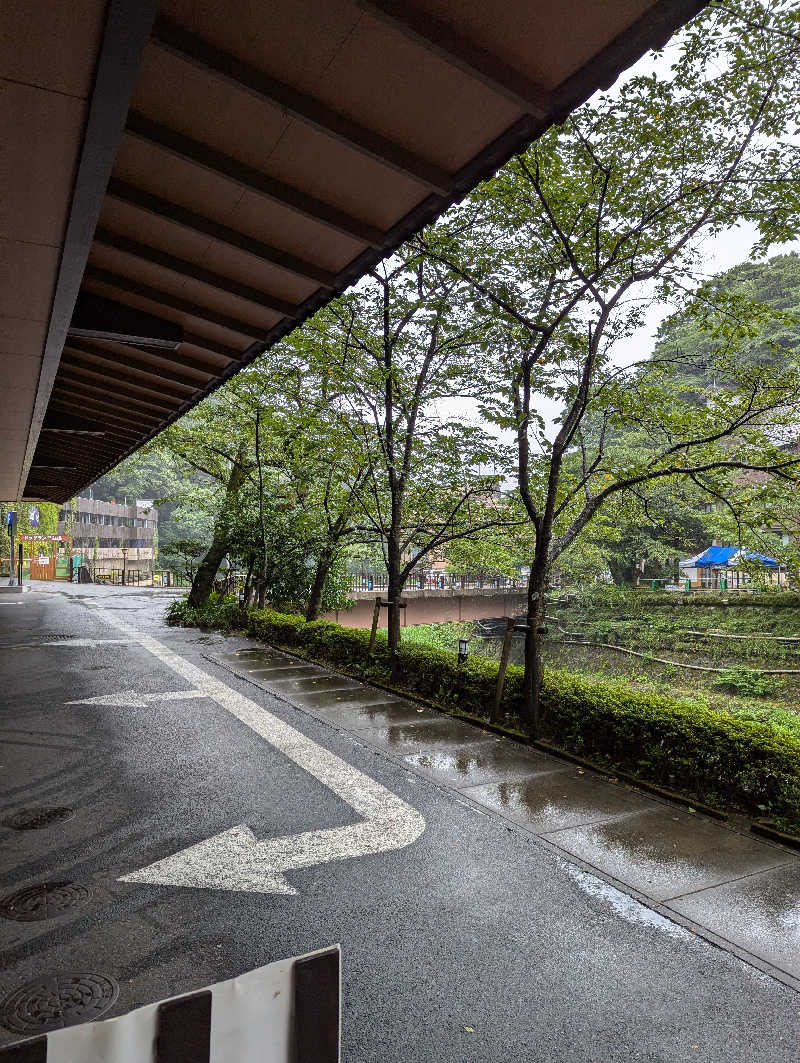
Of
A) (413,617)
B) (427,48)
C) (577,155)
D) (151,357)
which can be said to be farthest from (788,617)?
(427,48)

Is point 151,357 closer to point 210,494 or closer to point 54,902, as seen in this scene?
point 54,902

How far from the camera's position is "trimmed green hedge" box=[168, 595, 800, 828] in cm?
528

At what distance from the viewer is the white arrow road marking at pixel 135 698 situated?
8789 mm

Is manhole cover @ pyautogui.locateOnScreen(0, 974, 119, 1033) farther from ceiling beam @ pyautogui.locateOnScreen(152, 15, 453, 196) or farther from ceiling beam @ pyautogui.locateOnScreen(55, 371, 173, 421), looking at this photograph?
ceiling beam @ pyautogui.locateOnScreen(55, 371, 173, 421)

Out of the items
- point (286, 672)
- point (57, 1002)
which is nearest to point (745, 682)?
point (286, 672)

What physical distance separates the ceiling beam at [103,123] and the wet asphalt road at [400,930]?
3814 millimetres

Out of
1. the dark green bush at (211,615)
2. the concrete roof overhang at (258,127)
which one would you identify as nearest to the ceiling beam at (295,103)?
the concrete roof overhang at (258,127)

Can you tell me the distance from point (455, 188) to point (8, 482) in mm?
18764

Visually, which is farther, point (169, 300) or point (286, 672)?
point (286, 672)

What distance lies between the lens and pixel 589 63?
8.73 feet

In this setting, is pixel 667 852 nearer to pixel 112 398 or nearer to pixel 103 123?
pixel 103 123

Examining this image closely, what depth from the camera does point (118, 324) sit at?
19.2 feet

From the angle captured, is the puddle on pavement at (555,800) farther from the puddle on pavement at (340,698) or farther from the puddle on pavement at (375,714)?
the puddle on pavement at (340,698)

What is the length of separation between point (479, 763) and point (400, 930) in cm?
310
